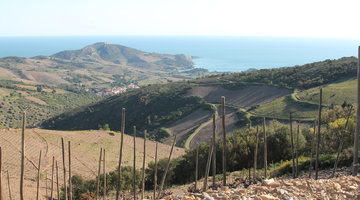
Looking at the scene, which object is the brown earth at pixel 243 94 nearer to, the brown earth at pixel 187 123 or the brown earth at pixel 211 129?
the brown earth at pixel 187 123

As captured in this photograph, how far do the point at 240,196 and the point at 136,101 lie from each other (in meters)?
64.6

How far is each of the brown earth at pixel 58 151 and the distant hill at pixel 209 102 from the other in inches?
420

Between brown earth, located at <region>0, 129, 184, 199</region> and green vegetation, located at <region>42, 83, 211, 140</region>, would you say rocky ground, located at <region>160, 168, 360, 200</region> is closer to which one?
brown earth, located at <region>0, 129, 184, 199</region>

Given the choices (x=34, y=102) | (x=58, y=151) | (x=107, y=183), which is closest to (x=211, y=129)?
(x=58, y=151)

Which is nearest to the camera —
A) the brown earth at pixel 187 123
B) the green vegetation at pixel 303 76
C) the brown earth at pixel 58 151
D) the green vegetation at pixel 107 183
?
the green vegetation at pixel 107 183

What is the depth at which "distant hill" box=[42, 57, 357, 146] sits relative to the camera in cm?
4844

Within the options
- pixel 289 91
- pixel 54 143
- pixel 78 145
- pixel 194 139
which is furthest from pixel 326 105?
pixel 54 143

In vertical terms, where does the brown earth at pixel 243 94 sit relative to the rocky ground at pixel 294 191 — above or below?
below

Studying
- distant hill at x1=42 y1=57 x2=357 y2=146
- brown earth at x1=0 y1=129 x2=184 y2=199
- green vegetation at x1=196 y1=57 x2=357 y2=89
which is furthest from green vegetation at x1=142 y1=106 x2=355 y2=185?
green vegetation at x1=196 y1=57 x2=357 y2=89

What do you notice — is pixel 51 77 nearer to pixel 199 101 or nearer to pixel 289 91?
pixel 199 101

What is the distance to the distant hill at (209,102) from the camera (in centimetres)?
4844

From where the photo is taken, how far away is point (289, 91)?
55.6m

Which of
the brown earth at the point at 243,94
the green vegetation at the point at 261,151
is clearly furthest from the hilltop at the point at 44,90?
the green vegetation at the point at 261,151

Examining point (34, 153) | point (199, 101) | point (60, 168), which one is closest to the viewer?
point (60, 168)
